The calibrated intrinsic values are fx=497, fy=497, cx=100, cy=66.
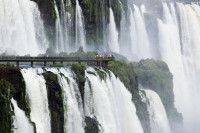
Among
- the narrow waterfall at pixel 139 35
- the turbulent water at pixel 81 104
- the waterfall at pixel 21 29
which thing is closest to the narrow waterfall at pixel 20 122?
the turbulent water at pixel 81 104

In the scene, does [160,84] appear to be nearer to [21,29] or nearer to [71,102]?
[21,29]

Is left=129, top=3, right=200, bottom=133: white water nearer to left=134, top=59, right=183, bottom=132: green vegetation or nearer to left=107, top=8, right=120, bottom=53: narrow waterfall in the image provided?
left=107, top=8, right=120, bottom=53: narrow waterfall

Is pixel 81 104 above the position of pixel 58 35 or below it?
below

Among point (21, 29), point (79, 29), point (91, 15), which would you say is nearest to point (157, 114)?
point (79, 29)

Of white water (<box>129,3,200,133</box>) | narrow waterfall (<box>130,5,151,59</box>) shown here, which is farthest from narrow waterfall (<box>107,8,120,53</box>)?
narrow waterfall (<box>130,5,151,59</box>)

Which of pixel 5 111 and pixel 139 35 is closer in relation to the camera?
pixel 5 111

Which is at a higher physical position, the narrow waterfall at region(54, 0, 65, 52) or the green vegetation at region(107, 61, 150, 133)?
the narrow waterfall at region(54, 0, 65, 52)
